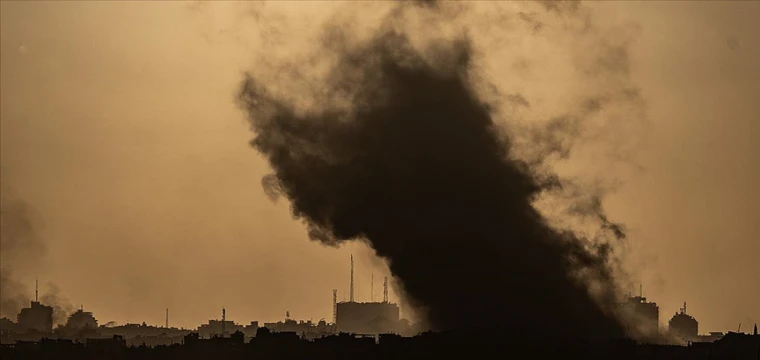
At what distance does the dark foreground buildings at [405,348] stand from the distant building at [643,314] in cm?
896

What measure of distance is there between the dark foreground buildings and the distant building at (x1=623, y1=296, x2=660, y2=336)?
8.96 m

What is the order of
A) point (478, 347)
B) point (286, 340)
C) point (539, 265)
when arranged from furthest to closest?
1. point (286, 340)
2. point (539, 265)
3. point (478, 347)

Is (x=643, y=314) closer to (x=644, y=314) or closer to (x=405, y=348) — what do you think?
(x=644, y=314)

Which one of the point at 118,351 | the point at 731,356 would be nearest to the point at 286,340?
the point at 118,351

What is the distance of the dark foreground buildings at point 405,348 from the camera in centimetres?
14062

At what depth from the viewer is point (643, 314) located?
171 m

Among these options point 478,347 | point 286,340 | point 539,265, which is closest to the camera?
point 478,347

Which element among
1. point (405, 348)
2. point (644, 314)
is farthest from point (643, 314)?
point (405, 348)

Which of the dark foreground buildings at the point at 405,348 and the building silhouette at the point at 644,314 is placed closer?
the dark foreground buildings at the point at 405,348

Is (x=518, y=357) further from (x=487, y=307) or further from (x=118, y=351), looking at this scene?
(x=118, y=351)

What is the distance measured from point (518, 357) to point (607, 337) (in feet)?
41.9

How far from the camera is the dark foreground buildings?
5536 inches

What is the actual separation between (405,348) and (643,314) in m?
34.9

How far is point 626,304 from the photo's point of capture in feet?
527
